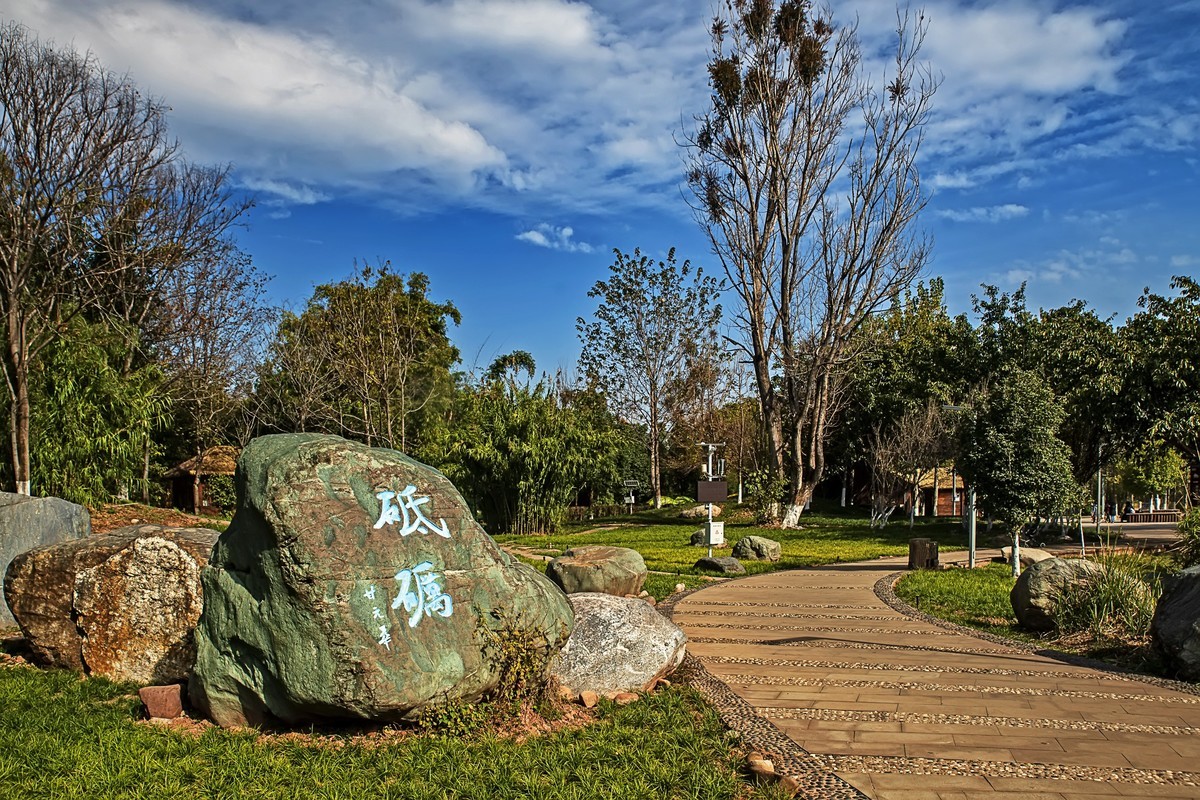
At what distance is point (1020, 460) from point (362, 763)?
40.0 ft

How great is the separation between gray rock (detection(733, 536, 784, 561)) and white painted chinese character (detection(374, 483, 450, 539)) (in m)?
12.4

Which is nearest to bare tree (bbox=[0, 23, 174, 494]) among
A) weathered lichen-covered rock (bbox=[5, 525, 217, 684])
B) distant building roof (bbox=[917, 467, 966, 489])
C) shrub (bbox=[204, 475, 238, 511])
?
weathered lichen-covered rock (bbox=[5, 525, 217, 684])

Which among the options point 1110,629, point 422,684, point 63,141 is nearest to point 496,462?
point 63,141

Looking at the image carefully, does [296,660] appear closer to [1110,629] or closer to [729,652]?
[729,652]

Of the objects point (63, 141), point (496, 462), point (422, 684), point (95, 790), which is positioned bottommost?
point (95, 790)

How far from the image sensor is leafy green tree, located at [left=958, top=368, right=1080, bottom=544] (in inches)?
536

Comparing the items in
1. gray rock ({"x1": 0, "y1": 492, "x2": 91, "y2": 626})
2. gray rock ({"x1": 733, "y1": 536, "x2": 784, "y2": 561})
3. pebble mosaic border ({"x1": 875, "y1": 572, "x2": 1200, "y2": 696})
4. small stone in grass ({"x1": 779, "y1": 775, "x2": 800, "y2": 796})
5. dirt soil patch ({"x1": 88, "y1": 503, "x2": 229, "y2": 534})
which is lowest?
small stone in grass ({"x1": 779, "y1": 775, "x2": 800, "y2": 796})

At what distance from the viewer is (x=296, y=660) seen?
16.3 feet

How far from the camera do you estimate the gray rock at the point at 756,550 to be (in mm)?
16938

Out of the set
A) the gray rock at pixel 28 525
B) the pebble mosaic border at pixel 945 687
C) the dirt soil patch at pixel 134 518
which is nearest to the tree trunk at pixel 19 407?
the dirt soil patch at pixel 134 518

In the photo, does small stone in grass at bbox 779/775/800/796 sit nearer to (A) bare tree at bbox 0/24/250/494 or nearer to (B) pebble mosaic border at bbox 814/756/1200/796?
(B) pebble mosaic border at bbox 814/756/1200/796

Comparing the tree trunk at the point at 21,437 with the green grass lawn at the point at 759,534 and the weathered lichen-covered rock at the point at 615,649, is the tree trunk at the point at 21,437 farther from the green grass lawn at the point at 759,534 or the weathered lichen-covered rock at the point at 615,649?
the weathered lichen-covered rock at the point at 615,649

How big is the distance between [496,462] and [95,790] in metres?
17.8

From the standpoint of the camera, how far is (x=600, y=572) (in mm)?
10453
